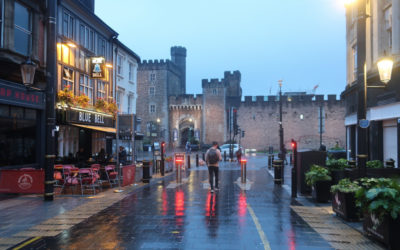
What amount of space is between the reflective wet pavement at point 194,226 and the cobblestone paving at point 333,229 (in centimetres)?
20

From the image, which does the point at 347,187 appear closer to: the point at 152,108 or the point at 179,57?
the point at 152,108

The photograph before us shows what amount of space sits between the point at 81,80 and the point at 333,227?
15667mm

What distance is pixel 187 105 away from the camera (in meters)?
62.2

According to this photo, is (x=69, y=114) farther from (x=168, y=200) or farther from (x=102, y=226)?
(x=102, y=226)

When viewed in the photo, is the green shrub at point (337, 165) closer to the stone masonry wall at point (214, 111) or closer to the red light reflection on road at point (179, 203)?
the red light reflection on road at point (179, 203)

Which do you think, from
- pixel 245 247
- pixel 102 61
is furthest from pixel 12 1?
pixel 245 247

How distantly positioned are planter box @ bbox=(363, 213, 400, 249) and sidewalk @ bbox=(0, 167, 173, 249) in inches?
234

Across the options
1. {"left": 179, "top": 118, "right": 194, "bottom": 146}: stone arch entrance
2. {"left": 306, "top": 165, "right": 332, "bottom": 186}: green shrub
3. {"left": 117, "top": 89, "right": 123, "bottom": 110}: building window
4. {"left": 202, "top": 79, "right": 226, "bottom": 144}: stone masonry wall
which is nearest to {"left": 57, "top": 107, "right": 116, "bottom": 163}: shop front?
{"left": 117, "top": 89, "right": 123, "bottom": 110}: building window

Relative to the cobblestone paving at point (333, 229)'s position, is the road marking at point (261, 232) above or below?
above

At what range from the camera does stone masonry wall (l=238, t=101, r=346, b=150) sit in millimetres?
57406

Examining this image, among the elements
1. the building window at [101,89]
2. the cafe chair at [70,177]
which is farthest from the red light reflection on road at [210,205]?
the building window at [101,89]

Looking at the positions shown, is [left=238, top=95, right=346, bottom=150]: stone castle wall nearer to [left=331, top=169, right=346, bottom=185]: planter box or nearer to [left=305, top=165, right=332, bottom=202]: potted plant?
[left=331, top=169, right=346, bottom=185]: planter box

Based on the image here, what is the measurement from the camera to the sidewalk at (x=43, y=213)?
23.4ft

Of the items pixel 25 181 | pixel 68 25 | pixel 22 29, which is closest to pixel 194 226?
pixel 25 181
